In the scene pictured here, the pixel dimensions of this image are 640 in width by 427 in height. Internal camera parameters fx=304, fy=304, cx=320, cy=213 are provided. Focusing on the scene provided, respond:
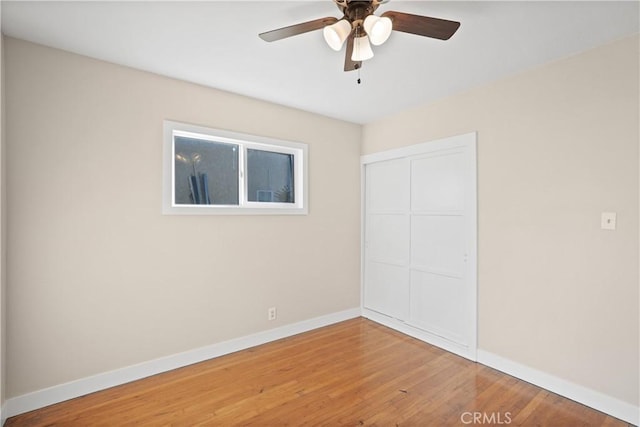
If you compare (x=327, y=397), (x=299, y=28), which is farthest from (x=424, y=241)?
(x=299, y=28)

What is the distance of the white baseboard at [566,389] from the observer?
1.97 m

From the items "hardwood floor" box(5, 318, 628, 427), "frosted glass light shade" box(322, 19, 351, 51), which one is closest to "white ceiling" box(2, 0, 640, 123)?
"frosted glass light shade" box(322, 19, 351, 51)

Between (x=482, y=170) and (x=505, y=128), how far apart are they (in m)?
0.39

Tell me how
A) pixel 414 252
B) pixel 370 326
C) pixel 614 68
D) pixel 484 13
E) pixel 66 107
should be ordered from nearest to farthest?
1. pixel 484 13
2. pixel 614 68
3. pixel 66 107
4. pixel 414 252
5. pixel 370 326

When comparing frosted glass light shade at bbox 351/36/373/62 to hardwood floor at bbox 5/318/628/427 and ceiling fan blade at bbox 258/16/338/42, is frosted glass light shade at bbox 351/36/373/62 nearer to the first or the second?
ceiling fan blade at bbox 258/16/338/42

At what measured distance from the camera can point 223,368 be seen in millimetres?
2646

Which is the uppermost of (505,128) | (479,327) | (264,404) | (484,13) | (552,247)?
(484,13)

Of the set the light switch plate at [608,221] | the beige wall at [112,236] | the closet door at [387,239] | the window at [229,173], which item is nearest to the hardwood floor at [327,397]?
the beige wall at [112,236]

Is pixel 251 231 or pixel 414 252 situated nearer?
pixel 251 231

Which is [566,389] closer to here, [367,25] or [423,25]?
[423,25]

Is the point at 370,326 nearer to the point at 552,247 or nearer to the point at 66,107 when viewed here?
the point at 552,247

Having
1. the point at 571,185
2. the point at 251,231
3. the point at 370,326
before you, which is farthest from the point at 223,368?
the point at 571,185

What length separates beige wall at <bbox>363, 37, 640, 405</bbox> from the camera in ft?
6.56

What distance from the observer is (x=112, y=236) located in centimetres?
237
